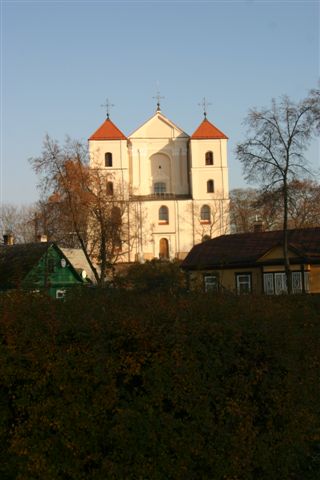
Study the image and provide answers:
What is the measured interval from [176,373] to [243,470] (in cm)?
118

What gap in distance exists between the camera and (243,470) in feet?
19.6

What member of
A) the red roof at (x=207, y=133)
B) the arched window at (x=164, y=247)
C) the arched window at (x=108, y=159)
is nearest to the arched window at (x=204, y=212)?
the arched window at (x=164, y=247)

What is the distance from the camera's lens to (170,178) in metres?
82.5

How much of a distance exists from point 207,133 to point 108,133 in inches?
465

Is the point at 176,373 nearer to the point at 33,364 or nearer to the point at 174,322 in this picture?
the point at 174,322

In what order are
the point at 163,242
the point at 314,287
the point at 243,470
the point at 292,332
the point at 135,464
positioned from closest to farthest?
the point at 135,464 < the point at 243,470 < the point at 292,332 < the point at 314,287 < the point at 163,242

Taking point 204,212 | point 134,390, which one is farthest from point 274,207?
point 204,212

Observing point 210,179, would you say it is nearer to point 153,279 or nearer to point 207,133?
point 207,133

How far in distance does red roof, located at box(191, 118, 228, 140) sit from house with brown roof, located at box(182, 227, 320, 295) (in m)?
39.2

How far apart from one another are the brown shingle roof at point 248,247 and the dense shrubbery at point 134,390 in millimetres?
32688

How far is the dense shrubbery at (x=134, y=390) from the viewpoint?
5469mm

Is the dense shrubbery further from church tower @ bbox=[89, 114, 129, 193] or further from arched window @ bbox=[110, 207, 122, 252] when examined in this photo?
church tower @ bbox=[89, 114, 129, 193]

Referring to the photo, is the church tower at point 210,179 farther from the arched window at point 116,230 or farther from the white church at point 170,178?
the arched window at point 116,230

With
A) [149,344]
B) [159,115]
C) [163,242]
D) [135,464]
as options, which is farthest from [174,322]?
[159,115]
